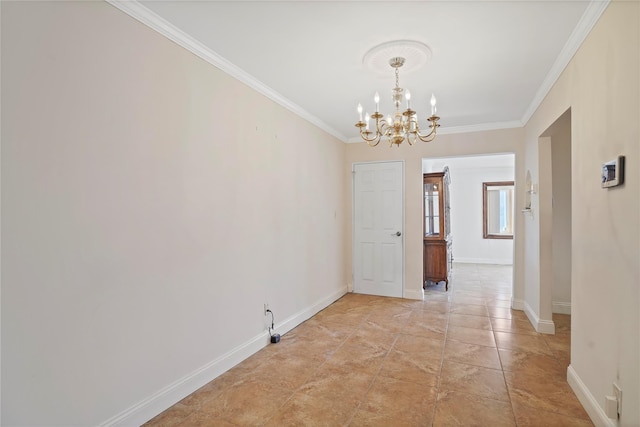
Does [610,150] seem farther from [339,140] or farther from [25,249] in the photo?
[339,140]

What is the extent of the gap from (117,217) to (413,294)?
13.7 feet

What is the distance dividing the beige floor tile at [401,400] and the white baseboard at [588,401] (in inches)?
36.2

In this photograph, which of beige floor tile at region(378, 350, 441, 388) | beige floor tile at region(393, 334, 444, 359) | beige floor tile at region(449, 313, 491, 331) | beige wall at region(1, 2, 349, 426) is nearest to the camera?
beige wall at region(1, 2, 349, 426)

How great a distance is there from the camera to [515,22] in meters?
2.12

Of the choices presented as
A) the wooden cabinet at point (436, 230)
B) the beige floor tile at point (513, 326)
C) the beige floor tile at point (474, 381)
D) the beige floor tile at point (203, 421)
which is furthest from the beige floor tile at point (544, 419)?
the wooden cabinet at point (436, 230)

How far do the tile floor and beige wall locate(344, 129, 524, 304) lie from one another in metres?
0.89

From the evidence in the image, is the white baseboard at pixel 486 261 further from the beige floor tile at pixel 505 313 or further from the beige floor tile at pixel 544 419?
the beige floor tile at pixel 544 419

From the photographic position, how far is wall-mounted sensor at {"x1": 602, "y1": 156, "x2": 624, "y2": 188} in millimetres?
1669

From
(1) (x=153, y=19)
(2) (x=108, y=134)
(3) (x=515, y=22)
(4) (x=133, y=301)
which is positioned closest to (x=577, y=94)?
(3) (x=515, y=22)

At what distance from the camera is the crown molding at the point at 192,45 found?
193 centimetres

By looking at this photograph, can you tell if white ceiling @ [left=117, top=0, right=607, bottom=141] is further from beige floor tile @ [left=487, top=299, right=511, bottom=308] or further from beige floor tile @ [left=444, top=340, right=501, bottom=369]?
beige floor tile @ [left=487, top=299, right=511, bottom=308]

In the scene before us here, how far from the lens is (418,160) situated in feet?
16.0

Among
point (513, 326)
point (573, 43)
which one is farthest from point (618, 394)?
point (573, 43)

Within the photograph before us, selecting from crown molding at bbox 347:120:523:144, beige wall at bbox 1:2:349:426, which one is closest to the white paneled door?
crown molding at bbox 347:120:523:144
